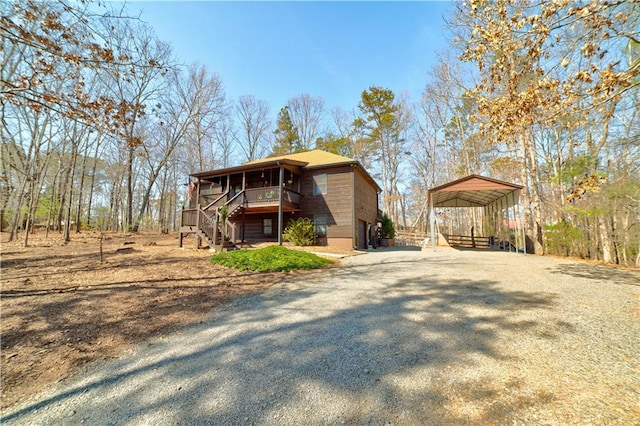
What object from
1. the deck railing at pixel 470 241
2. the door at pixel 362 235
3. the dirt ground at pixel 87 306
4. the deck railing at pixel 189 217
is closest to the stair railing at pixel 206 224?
the deck railing at pixel 189 217

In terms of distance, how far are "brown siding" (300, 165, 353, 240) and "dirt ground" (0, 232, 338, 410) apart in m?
7.37

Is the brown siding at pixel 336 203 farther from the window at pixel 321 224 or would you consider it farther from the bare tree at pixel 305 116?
the bare tree at pixel 305 116

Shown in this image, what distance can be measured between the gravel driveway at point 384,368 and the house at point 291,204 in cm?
914

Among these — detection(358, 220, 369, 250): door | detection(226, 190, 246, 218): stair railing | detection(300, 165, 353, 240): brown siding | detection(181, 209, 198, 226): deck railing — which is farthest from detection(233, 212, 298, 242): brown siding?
detection(358, 220, 369, 250): door

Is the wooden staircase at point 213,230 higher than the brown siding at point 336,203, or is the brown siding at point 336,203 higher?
the brown siding at point 336,203

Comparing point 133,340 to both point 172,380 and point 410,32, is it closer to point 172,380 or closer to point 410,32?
point 172,380

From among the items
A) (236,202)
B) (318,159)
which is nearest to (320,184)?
(318,159)

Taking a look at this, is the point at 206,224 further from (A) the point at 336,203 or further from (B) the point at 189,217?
(A) the point at 336,203

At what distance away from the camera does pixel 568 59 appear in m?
3.80

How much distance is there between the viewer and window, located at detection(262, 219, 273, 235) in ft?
54.1

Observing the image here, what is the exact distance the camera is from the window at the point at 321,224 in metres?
14.9

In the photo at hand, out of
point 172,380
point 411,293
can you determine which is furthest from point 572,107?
point 172,380

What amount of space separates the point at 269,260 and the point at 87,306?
4600mm

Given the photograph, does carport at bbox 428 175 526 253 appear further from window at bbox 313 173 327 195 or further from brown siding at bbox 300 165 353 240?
window at bbox 313 173 327 195
